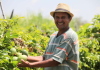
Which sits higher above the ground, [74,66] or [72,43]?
[72,43]

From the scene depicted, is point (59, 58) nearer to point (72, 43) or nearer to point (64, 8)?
point (72, 43)

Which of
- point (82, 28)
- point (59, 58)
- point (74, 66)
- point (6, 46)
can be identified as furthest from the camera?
point (82, 28)

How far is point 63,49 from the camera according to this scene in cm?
205

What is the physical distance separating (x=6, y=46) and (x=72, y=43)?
104cm

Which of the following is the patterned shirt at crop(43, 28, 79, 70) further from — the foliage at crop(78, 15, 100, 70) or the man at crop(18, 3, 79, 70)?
the foliage at crop(78, 15, 100, 70)

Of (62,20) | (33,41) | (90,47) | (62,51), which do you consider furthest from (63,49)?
(90,47)

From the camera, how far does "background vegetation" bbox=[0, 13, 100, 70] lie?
2.23 m

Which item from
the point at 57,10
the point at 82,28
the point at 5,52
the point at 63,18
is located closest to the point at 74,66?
the point at 63,18

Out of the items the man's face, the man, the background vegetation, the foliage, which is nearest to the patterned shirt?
the man

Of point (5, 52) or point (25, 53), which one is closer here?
point (5, 52)

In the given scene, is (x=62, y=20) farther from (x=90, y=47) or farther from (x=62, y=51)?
(x=90, y=47)

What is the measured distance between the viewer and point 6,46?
2.32 metres

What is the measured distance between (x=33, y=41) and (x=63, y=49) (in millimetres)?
1200

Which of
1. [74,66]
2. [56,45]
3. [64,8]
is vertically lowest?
[74,66]
